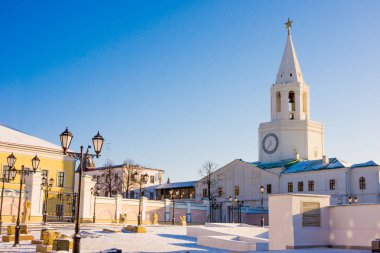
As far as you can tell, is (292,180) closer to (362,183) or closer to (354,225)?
(362,183)

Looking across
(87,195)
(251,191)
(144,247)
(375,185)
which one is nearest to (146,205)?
(87,195)

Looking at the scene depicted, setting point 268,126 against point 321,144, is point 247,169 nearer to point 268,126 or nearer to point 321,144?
point 268,126

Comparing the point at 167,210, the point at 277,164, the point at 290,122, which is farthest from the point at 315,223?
the point at 290,122

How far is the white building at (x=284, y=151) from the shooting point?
65375mm

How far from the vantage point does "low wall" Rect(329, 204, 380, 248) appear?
16469 millimetres

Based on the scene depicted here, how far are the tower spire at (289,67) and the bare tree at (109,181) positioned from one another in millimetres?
32560

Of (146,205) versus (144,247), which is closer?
(144,247)

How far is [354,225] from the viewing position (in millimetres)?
16953

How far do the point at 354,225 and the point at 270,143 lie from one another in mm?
55008

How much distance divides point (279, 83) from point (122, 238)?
1923 inches

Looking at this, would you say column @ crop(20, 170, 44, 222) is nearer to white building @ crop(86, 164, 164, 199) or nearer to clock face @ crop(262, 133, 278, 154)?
clock face @ crop(262, 133, 278, 154)

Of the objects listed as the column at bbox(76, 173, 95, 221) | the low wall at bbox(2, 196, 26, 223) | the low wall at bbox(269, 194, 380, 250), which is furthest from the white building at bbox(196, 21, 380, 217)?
the low wall at bbox(269, 194, 380, 250)

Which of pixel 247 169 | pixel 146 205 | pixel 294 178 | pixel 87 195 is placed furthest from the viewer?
pixel 247 169

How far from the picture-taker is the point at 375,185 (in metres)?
55.6
